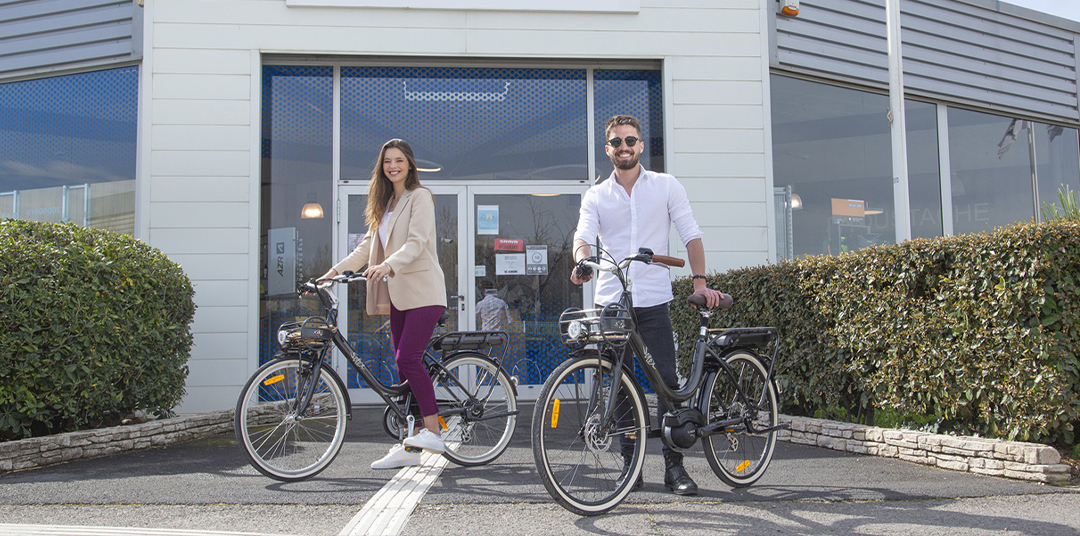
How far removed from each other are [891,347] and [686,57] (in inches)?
172

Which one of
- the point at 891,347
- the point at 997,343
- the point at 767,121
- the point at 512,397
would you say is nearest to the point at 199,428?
the point at 512,397

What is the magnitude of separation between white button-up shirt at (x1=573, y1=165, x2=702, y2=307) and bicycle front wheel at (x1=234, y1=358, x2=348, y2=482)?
59.2 inches

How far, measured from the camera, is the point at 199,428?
236 inches

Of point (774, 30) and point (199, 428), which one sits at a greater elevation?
point (774, 30)

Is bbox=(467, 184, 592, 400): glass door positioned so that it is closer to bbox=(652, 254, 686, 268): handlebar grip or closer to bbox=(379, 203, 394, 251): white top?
bbox=(379, 203, 394, 251): white top

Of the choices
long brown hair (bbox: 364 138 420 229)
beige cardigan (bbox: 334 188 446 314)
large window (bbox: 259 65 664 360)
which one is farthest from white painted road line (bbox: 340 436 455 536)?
large window (bbox: 259 65 664 360)

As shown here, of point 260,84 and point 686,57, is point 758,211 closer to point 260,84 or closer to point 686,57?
point 686,57

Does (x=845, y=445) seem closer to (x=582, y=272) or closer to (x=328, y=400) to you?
(x=582, y=272)

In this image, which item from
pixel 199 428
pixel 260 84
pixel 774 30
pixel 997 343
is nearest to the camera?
pixel 997 343

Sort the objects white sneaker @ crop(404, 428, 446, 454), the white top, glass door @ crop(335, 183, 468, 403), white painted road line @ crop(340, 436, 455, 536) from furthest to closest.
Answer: glass door @ crop(335, 183, 468, 403) → the white top → white sneaker @ crop(404, 428, 446, 454) → white painted road line @ crop(340, 436, 455, 536)

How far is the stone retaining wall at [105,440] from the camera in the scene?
454 cm

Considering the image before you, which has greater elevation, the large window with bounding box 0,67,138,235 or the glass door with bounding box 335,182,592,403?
the large window with bounding box 0,67,138,235

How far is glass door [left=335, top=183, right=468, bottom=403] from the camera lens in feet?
25.4

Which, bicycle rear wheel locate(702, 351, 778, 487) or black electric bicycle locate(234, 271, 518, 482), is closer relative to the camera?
bicycle rear wheel locate(702, 351, 778, 487)
